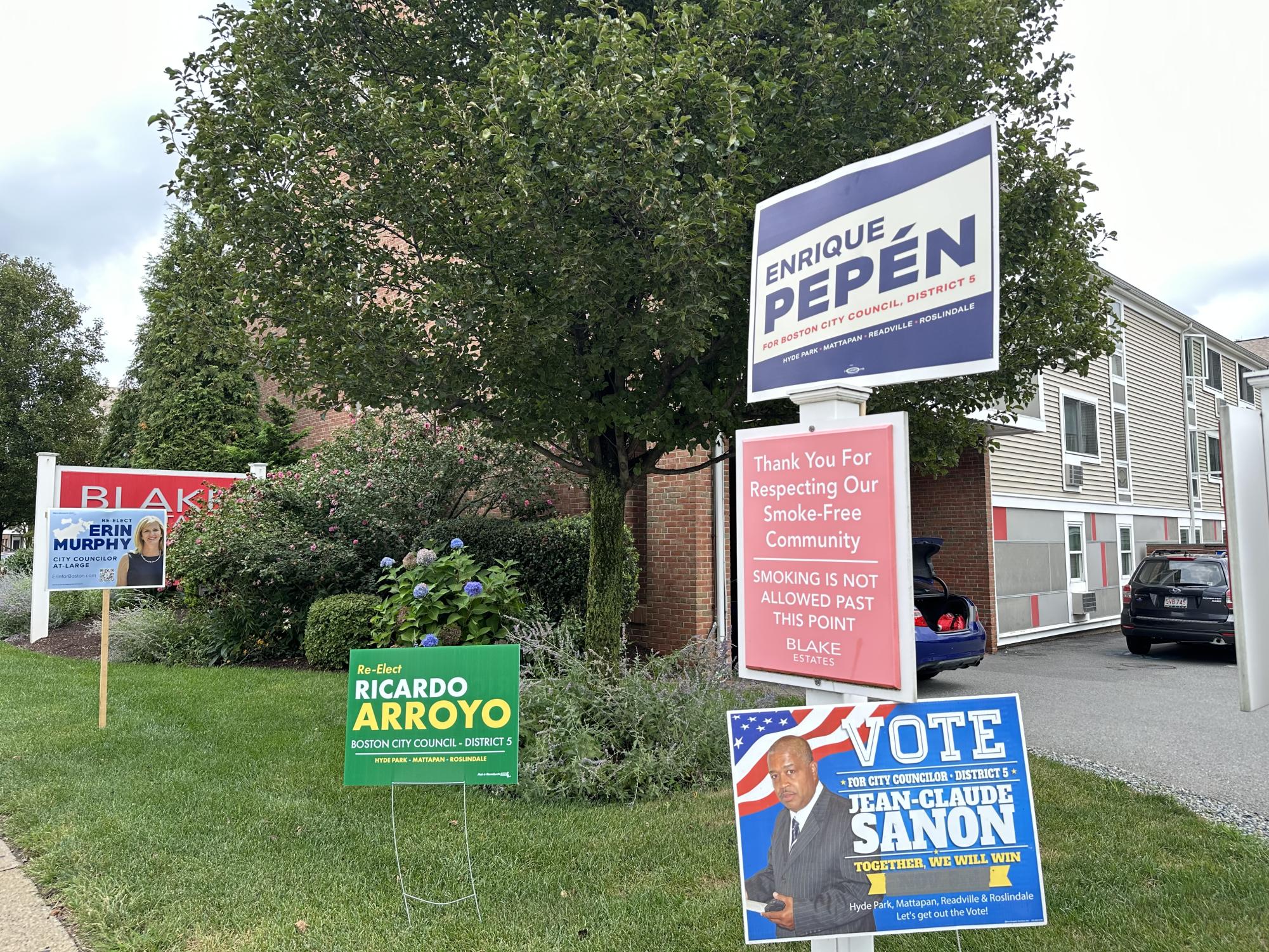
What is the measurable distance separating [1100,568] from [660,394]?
16.5 m

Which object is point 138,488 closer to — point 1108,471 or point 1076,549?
point 1076,549

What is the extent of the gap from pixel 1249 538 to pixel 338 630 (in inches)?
362

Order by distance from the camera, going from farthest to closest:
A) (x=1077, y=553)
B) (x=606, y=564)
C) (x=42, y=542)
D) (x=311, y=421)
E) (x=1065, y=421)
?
(x=311, y=421)
(x=1077, y=553)
(x=1065, y=421)
(x=42, y=542)
(x=606, y=564)

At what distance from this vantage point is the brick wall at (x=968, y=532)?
14898mm

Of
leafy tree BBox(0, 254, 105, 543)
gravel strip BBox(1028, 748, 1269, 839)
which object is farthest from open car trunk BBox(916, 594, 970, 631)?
leafy tree BBox(0, 254, 105, 543)

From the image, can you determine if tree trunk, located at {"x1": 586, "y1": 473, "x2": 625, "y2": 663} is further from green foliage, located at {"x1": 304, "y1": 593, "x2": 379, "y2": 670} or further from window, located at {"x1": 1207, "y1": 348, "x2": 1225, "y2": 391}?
window, located at {"x1": 1207, "y1": 348, "x2": 1225, "y2": 391}

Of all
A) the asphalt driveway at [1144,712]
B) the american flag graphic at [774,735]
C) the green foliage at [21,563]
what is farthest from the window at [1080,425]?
the green foliage at [21,563]

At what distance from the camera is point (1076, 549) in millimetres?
18359

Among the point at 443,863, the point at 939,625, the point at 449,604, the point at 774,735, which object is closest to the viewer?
the point at 774,735

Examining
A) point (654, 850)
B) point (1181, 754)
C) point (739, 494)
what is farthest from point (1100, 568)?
point (739, 494)

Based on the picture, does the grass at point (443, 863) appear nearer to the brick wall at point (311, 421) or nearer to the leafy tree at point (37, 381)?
the brick wall at point (311, 421)

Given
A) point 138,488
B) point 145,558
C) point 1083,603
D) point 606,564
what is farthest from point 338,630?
point 1083,603

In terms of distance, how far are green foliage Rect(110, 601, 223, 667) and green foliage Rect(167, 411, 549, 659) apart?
269 millimetres

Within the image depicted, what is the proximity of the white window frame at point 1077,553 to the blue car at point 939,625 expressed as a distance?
9.22m
